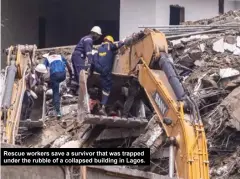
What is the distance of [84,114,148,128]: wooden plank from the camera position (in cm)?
1114

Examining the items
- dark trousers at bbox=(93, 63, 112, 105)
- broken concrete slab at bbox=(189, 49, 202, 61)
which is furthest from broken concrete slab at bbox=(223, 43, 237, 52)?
dark trousers at bbox=(93, 63, 112, 105)

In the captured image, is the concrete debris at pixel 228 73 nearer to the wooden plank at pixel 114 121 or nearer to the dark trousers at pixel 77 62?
the wooden plank at pixel 114 121

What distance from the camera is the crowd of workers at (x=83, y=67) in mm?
11797

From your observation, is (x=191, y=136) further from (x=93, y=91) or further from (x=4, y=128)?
(x=93, y=91)

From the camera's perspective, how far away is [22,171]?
7109 mm

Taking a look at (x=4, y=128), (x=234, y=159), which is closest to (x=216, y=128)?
(x=234, y=159)

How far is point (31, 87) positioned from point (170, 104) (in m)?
3.80

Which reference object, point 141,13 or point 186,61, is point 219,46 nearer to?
point 186,61

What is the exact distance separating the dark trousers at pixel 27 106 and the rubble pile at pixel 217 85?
258 centimetres

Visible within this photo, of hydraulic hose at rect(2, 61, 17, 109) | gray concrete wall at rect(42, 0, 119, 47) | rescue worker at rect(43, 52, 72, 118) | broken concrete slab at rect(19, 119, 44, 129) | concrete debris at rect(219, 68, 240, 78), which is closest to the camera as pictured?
hydraulic hose at rect(2, 61, 17, 109)

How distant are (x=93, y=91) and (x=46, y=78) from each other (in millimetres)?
1450

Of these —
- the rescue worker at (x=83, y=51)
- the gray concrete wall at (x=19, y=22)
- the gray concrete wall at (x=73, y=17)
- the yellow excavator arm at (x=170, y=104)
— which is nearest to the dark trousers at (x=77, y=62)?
the rescue worker at (x=83, y=51)

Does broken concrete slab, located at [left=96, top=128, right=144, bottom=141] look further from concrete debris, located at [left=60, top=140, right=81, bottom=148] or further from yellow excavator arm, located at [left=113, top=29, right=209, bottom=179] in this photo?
yellow excavator arm, located at [left=113, top=29, right=209, bottom=179]

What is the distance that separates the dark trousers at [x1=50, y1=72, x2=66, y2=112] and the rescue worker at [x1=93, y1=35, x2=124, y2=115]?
1271 mm
